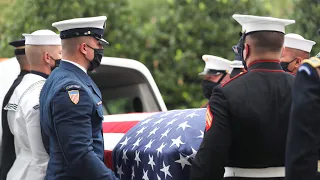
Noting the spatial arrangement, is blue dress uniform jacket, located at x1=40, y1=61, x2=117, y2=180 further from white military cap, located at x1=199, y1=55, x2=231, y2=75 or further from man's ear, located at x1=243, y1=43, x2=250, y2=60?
white military cap, located at x1=199, y1=55, x2=231, y2=75

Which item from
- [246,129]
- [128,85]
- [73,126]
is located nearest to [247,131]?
[246,129]

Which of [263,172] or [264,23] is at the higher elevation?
[264,23]

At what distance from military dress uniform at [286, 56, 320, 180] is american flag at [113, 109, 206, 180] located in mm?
1061

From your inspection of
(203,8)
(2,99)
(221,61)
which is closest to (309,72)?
(2,99)

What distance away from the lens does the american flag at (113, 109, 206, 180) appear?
4.19 meters

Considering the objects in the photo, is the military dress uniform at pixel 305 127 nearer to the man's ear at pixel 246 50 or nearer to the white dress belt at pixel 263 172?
the white dress belt at pixel 263 172

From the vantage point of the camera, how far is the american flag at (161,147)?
4.19 meters

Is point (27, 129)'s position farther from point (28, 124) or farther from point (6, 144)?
point (6, 144)

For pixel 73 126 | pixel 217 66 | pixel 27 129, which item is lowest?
pixel 217 66

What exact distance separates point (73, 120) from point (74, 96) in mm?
150

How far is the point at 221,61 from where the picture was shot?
22.3 feet

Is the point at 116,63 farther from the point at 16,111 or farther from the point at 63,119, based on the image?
the point at 63,119

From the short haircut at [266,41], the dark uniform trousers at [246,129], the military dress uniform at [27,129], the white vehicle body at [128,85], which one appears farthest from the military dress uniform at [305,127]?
the white vehicle body at [128,85]

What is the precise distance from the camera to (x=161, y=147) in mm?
4355
